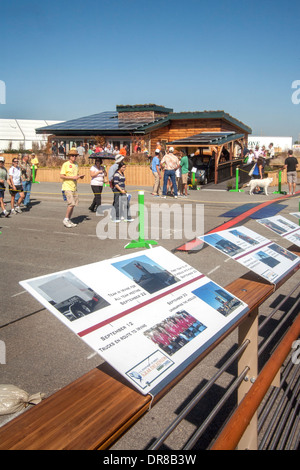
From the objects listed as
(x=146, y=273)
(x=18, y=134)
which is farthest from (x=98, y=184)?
(x=18, y=134)

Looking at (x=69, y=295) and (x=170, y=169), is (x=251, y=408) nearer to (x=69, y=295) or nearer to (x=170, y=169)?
(x=69, y=295)

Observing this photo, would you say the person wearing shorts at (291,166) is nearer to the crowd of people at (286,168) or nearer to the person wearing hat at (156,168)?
the crowd of people at (286,168)

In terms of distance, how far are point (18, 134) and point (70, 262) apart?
48280mm

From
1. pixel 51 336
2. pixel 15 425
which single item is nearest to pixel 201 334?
pixel 15 425

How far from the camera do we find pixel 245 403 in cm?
185

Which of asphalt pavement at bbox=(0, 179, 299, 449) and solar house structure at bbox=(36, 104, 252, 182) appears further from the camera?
solar house structure at bbox=(36, 104, 252, 182)

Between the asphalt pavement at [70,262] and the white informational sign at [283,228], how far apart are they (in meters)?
1.39

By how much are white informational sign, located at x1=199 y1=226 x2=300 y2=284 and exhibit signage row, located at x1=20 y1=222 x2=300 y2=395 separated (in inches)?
26.5

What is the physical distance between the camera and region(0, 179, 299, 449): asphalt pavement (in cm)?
401

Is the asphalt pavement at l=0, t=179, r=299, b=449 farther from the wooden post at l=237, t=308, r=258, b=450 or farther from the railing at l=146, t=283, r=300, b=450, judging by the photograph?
the wooden post at l=237, t=308, r=258, b=450

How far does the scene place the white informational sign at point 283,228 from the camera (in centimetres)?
439

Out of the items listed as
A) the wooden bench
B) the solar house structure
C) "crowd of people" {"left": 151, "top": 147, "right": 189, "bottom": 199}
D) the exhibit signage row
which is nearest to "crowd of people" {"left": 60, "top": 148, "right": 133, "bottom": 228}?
"crowd of people" {"left": 151, "top": 147, "right": 189, "bottom": 199}
